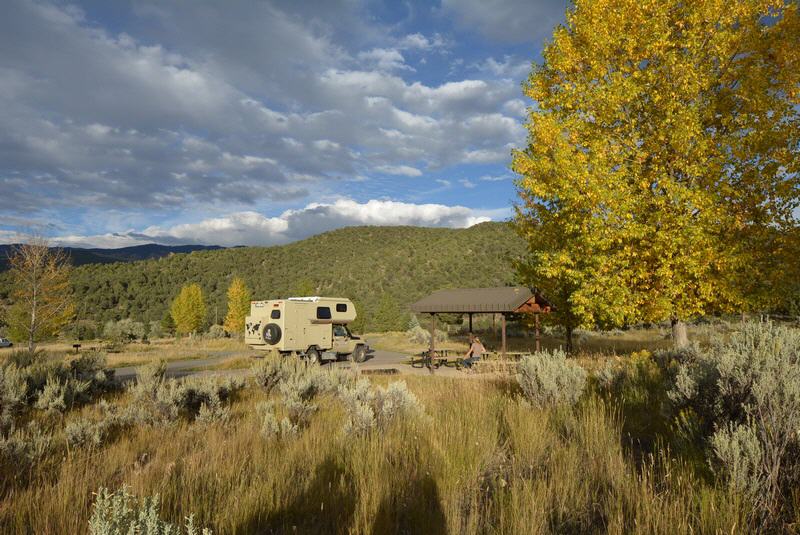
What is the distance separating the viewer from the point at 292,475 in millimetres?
4223

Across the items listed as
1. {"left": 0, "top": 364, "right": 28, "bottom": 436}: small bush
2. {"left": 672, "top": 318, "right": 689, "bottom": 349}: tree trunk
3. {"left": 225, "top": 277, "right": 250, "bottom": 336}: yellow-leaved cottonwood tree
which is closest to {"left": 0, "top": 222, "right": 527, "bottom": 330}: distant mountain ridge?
{"left": 225, "top": 277, "right": 250, "bottom": 336}: yellow-leaved cottonwood tree

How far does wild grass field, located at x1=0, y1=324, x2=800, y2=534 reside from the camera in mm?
3324

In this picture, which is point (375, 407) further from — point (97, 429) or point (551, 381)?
point (97, 429)

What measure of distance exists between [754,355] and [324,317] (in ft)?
58.6

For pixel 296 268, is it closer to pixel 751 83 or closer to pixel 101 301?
pixel 101 301

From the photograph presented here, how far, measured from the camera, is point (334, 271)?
84.1 m

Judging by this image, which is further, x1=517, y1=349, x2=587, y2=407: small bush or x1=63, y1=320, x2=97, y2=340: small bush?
x1=63, y1=320, x2=97, y2=340: small bush

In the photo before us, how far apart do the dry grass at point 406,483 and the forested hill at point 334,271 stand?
4979 centimetres

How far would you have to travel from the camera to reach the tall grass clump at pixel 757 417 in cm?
334

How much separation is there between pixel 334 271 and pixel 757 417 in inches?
3220

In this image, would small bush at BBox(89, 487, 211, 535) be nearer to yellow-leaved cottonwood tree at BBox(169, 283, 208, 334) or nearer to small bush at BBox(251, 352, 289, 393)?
small bush at BBox(251, 352, 289, 393)

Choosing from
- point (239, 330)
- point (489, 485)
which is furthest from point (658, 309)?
point (239, 330)

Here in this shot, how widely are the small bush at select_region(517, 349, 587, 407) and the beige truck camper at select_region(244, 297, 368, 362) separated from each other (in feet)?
40.0

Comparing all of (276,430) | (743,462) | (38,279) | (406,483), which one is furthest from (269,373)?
(38,279)
